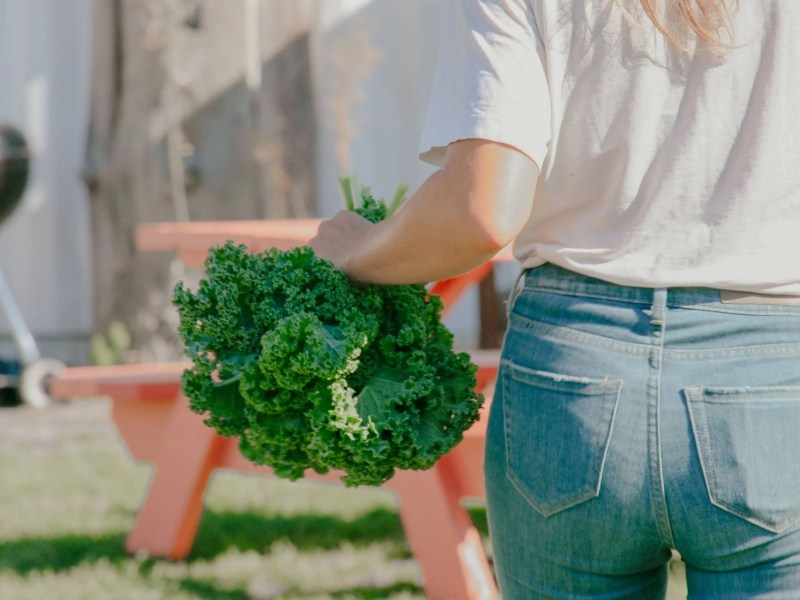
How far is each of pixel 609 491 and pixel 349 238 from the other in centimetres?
58

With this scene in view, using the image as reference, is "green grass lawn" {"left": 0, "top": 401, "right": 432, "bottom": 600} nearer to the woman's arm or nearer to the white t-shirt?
the woman's arm

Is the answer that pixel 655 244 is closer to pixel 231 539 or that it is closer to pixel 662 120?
pixel 662 120

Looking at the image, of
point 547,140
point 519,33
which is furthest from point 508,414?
point 519,33

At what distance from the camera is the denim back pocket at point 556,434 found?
4.56ft

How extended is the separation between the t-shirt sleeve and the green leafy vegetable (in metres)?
0.35

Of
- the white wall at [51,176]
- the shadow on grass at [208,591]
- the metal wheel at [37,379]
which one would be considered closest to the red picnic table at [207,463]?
the shadow on grass at [208,591]

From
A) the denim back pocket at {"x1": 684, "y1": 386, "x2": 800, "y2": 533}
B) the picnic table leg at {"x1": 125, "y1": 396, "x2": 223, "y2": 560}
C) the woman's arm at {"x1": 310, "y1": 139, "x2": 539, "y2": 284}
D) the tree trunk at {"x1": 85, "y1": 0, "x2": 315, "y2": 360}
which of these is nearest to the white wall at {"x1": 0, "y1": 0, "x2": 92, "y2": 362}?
the tree trunk at {"x1": 85, "y1": 0, "x2": 315, "y2": 360}

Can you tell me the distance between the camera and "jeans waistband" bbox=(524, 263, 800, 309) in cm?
140

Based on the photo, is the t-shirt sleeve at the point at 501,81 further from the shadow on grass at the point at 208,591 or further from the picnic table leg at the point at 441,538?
the shadow on grass at the point at 208,591

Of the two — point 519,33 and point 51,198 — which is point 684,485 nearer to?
point 519,33

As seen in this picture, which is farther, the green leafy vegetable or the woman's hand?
the woman's hand

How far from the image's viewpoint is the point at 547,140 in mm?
1415

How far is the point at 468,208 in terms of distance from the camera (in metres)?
1.38

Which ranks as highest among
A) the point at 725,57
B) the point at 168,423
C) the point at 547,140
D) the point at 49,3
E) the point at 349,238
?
the point at 49,3
